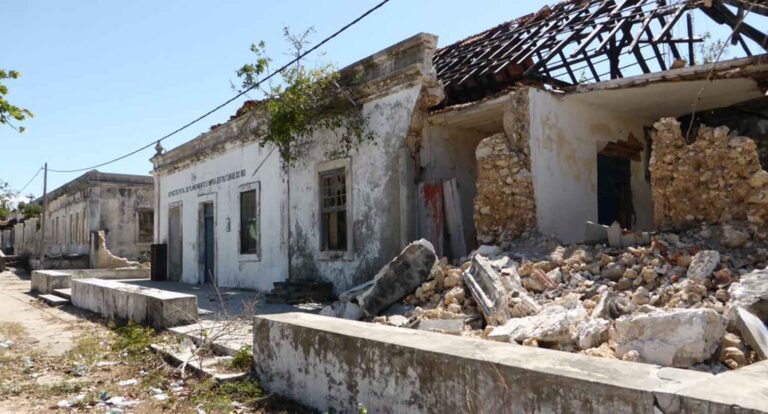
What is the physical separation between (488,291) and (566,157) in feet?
13.1

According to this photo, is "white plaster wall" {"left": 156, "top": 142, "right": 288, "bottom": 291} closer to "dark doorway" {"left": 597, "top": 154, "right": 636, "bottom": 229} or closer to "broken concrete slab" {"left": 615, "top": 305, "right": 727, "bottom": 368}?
"dark doorway" {"left": 597, "top": 154, "right": 636, "bottom": 229}

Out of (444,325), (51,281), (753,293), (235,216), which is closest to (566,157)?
(444,325)

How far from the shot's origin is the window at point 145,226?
1035 inches

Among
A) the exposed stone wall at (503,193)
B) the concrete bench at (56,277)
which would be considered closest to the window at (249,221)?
the concrete bench at (56,277)

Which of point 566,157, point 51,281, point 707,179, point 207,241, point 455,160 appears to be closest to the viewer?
point 707,179

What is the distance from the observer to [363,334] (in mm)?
4090

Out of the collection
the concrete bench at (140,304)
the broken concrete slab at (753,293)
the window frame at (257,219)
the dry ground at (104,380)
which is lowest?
the dry ground at (104,380)

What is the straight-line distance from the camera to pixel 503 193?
830cm

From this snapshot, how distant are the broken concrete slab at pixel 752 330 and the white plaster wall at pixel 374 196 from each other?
5.72 m

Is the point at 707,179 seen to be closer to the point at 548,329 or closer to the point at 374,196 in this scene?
the point at 548,329

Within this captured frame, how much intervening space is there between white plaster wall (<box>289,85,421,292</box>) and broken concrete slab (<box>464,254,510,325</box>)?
9.78 ft

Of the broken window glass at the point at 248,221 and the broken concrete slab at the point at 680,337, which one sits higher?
the broken window glass at the point at 248,221

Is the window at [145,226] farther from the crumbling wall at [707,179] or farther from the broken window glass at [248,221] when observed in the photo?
the crumbling wall at [707,179]

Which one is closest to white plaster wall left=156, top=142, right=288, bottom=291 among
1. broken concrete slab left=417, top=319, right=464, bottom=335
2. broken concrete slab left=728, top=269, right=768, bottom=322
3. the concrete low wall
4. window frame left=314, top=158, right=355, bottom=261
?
window frame left=314, top=158, right=355, bottom=261
